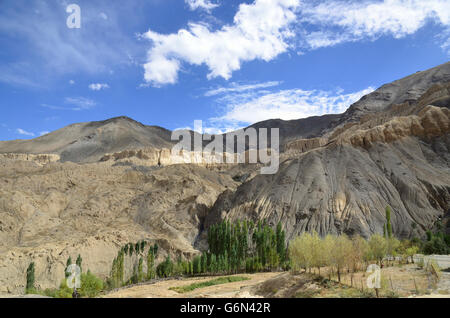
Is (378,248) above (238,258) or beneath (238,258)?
above

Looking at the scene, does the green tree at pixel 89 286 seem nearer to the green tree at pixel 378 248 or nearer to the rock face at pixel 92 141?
the green tree at pixel 378 248

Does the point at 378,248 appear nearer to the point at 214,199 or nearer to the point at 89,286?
the point at 89,286

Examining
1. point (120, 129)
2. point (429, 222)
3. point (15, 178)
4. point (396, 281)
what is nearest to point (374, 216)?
point (429, 222)

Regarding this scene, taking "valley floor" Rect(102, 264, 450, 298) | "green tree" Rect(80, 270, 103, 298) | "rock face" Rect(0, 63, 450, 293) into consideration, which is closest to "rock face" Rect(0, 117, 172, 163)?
"rock face" Rect(0, 63, 450, 293)

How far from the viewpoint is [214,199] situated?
74.3 metres

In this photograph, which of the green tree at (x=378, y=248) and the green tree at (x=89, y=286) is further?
the green tree at (x=89, y=286)

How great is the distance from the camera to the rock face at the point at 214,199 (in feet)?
146

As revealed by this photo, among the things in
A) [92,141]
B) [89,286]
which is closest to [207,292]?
[89,286]

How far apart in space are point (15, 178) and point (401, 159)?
234 ft

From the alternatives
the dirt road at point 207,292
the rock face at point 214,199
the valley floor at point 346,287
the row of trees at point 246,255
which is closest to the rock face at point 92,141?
the rock face at point 214,199

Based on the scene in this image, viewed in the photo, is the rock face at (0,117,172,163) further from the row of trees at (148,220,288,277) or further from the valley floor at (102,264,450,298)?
the valley floor at (102,264,450,298)

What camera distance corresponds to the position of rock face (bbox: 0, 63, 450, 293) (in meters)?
44.5

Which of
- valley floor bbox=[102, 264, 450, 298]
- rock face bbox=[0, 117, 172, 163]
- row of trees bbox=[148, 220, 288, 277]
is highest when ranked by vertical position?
rock face bbox=[0, 117, 172, 163]

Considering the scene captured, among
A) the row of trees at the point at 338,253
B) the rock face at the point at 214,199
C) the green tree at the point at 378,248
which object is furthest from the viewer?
the rock face at the point at 214,199
